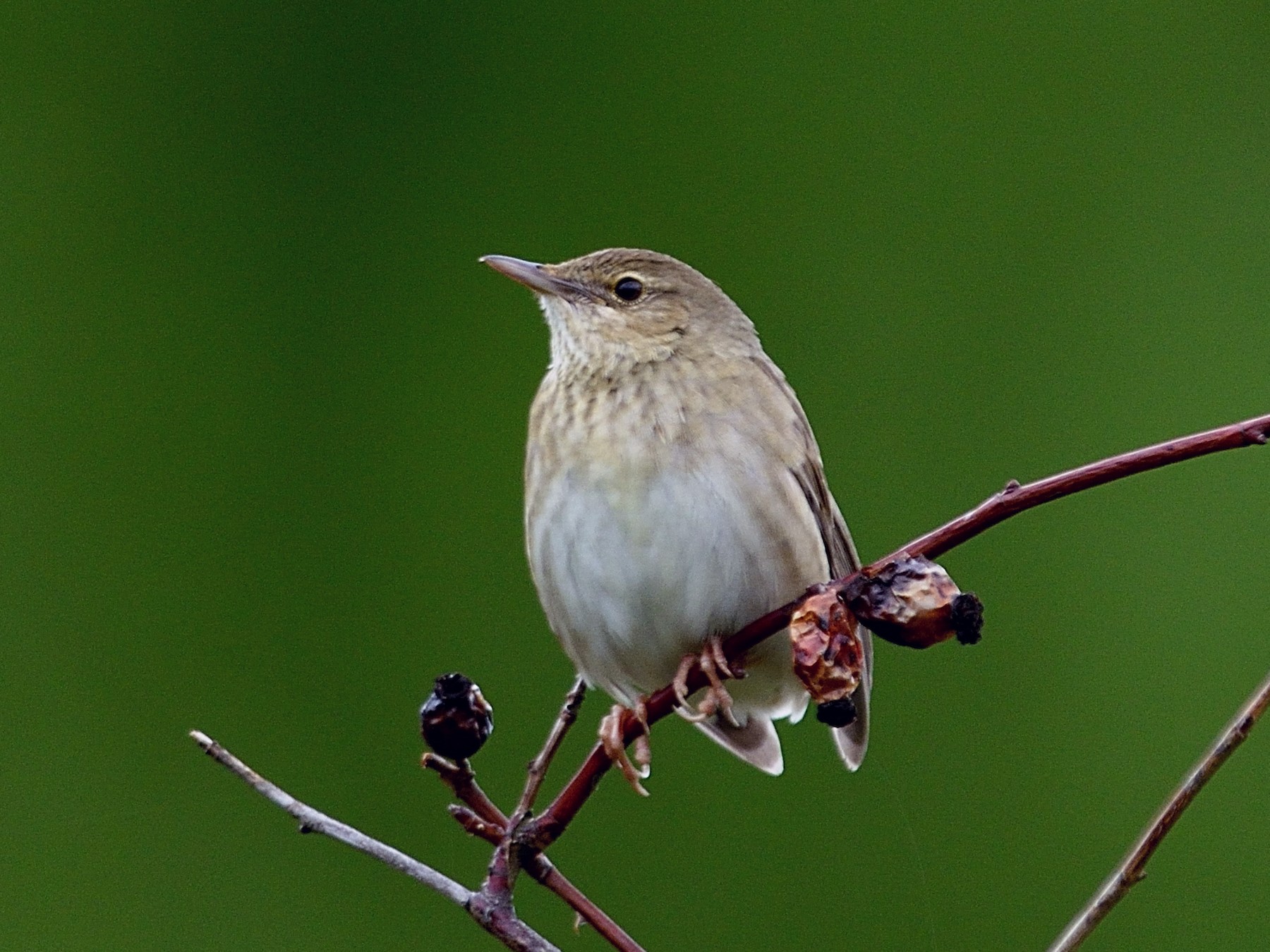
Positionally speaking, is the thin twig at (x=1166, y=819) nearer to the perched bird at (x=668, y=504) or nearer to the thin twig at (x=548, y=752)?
the thin twig at (x=548, y=752)

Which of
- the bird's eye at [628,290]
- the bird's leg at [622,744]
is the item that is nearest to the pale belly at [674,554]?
the bird's leg at [622,744]

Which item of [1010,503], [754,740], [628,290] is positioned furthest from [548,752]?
[628,290]

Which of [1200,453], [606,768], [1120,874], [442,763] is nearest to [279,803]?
[442,763]

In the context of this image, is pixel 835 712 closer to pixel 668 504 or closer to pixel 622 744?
pixel 622 744

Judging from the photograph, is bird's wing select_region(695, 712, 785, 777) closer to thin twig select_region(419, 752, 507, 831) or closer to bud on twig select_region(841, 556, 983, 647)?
thin twig select_region(419, 752, 507, 831)

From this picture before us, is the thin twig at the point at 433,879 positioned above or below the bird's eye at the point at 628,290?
below

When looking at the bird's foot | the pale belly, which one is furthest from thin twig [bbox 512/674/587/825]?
the pale belly
